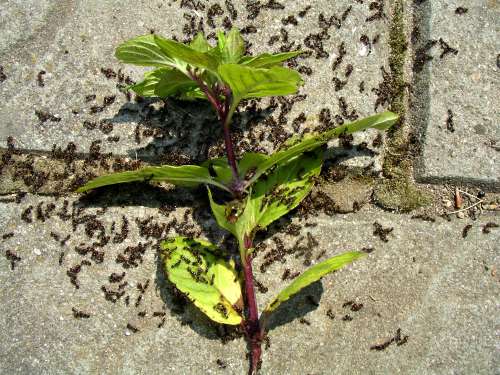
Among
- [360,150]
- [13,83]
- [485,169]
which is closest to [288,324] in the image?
[360,150]

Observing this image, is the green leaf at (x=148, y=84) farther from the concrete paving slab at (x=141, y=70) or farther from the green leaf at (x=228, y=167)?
the green leaf at (x=228, y=167)

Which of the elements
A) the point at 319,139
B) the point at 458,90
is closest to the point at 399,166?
the point at 458,90

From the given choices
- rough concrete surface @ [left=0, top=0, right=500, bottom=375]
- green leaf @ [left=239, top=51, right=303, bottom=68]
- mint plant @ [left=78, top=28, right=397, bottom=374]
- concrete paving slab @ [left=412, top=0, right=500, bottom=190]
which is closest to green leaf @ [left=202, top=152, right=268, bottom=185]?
mint plant @ [left=78, top=28, right=397, bottom=374]

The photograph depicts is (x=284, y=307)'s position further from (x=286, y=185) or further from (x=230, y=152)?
(x=230, y=152)

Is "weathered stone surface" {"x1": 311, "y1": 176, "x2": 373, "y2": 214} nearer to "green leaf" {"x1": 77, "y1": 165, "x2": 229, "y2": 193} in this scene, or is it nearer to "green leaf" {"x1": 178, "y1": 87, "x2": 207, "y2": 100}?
"green leaf" {"x1": 77, "y1": 165, "x2": 229, "y2": 193}

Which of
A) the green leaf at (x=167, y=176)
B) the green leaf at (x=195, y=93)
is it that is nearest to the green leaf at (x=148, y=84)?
the green leaf at (x=195, y=93)

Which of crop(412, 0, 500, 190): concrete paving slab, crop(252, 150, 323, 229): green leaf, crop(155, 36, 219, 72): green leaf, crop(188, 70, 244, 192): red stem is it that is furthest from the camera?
crop(412, 0, 500, 190): concrete paving slab
